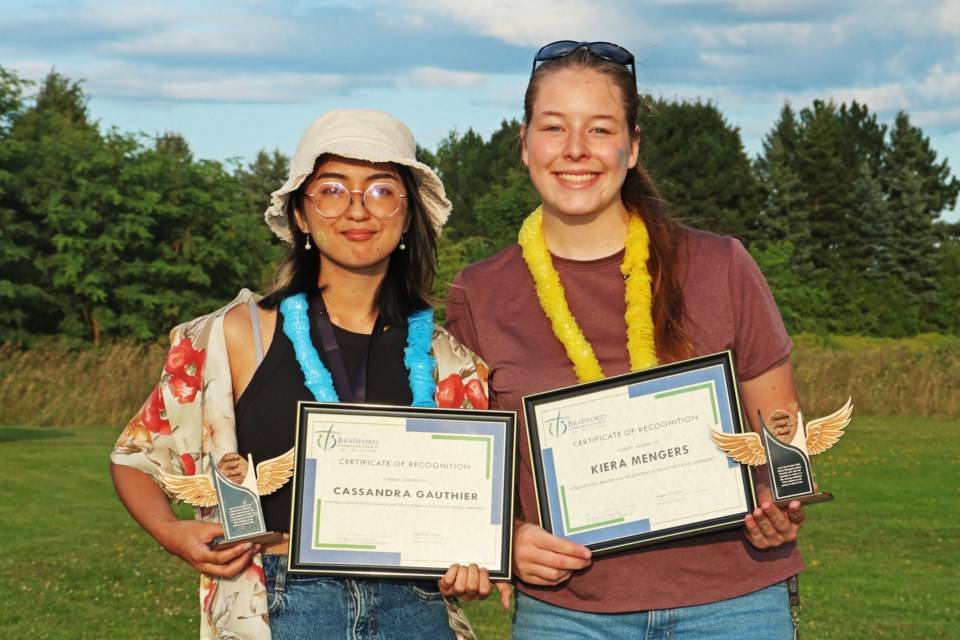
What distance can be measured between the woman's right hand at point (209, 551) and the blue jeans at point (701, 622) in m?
0.92

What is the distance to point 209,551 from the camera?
3.44 meters

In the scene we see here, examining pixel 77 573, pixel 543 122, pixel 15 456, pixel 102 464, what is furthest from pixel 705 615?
pixel 15 456

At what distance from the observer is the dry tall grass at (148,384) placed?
24.2 metres

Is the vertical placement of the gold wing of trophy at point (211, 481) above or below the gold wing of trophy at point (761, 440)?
below

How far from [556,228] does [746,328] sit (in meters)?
0.65

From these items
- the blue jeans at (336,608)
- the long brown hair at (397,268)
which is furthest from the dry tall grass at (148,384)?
the blue jeans at (336,608)

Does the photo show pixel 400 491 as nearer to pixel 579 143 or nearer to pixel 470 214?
pixel 579 143

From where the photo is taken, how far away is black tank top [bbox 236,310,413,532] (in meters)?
3.65

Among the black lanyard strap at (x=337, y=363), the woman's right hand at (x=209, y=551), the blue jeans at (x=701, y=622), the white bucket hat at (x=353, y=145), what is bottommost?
the blue jeans at (x=701, y=622)

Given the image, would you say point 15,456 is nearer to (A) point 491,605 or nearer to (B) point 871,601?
(A) point 491,605

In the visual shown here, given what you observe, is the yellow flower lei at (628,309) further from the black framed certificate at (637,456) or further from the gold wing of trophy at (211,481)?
the gold wing of trophy at (211,481)

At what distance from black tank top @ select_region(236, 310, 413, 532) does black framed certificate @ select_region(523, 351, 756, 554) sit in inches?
17.7

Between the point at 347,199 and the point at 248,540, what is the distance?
1.05m

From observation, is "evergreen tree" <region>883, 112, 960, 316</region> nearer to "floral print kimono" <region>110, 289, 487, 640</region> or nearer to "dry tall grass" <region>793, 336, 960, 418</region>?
"dry tall grass" <region>793, 336, 960, 418</region>
